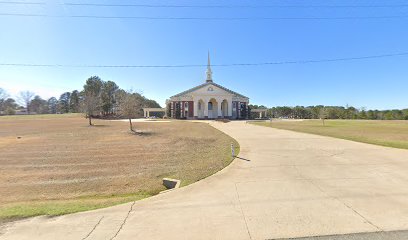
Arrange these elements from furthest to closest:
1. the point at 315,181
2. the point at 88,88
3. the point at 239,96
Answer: the point at 88,88, the point at 239,96, the point at 315,181

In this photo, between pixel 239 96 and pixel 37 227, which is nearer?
pixel 37 227

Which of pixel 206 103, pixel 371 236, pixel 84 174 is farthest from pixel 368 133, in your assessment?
pixel 206 103

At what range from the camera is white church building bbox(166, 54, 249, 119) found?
225 ft

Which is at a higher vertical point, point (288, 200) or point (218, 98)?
point (218, 98)

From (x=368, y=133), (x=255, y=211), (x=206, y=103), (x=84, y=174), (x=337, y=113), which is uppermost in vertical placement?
(x=206, y=103)

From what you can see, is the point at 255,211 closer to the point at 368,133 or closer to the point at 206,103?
the point at 368,133

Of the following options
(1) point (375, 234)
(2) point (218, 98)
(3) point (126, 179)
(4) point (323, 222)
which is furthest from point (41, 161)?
(2) point (218, 98)

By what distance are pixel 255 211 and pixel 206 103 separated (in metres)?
63.6

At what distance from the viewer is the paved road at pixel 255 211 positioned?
4395mm

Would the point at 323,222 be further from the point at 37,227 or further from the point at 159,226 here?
the point at 37,227

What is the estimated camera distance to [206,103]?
225 feet

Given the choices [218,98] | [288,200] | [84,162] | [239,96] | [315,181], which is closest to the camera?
[288,200]

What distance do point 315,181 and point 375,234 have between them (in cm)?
335

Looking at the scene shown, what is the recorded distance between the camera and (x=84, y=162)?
1212cm
